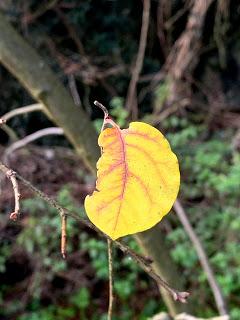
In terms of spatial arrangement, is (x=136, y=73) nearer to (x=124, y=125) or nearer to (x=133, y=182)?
(x=124, y=125)

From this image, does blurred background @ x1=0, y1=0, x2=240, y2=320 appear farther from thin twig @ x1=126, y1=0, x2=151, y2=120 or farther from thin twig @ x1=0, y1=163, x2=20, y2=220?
thin twig @ x1=0, y1=163, x2=20, y2=220

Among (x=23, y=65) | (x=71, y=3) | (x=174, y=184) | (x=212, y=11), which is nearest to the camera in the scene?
(x=174, y=184)

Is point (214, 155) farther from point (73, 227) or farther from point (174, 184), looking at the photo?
point (174, 184)

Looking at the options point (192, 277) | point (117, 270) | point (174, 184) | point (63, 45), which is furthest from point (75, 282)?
point (174, 184)

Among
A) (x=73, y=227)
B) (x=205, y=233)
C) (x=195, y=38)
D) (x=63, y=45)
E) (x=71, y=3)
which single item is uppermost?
(x=71, y=3)

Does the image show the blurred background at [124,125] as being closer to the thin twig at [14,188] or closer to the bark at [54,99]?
the bark at [54,99]

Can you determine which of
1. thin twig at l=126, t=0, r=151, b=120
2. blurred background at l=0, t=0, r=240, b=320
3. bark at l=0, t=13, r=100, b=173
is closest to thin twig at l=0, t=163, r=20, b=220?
bark at l=0, t=13, r=100, b=173
